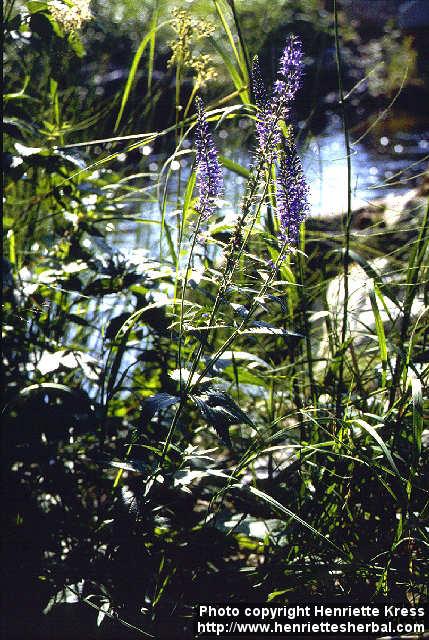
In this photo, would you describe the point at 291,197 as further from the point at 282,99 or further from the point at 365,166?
the point at 365,166

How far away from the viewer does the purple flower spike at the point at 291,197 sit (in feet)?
4.22

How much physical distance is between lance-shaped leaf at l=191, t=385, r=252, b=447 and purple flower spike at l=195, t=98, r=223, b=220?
0.30 m

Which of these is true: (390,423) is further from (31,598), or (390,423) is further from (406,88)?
(406,88)

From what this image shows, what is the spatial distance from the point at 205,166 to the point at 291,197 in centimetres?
15

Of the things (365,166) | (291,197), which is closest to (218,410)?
(291,197)

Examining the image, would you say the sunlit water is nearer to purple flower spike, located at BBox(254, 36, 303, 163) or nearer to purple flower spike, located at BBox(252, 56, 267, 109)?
purple flower spike, located at BBox(252, 56, 267, 109)

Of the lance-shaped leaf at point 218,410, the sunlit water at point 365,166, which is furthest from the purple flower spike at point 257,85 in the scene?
the sunlit water at point 365,166

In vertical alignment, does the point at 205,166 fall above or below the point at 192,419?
above

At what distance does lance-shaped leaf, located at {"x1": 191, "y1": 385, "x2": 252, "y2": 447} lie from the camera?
1.27 metres

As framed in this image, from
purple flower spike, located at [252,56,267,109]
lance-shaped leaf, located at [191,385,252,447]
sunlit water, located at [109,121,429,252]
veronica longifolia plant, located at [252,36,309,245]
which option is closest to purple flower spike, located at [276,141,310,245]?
veronica longifolia plant, located at [252,36,309,245]

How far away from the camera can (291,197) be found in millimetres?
1300

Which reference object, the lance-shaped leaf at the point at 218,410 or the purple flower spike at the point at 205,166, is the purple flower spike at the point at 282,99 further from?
the lance-shaped leaf at the point at 218,410

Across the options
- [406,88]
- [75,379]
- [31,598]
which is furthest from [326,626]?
[406,88]

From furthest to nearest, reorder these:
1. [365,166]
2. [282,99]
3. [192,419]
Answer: [365,166]
[192,419]
[282,99]
